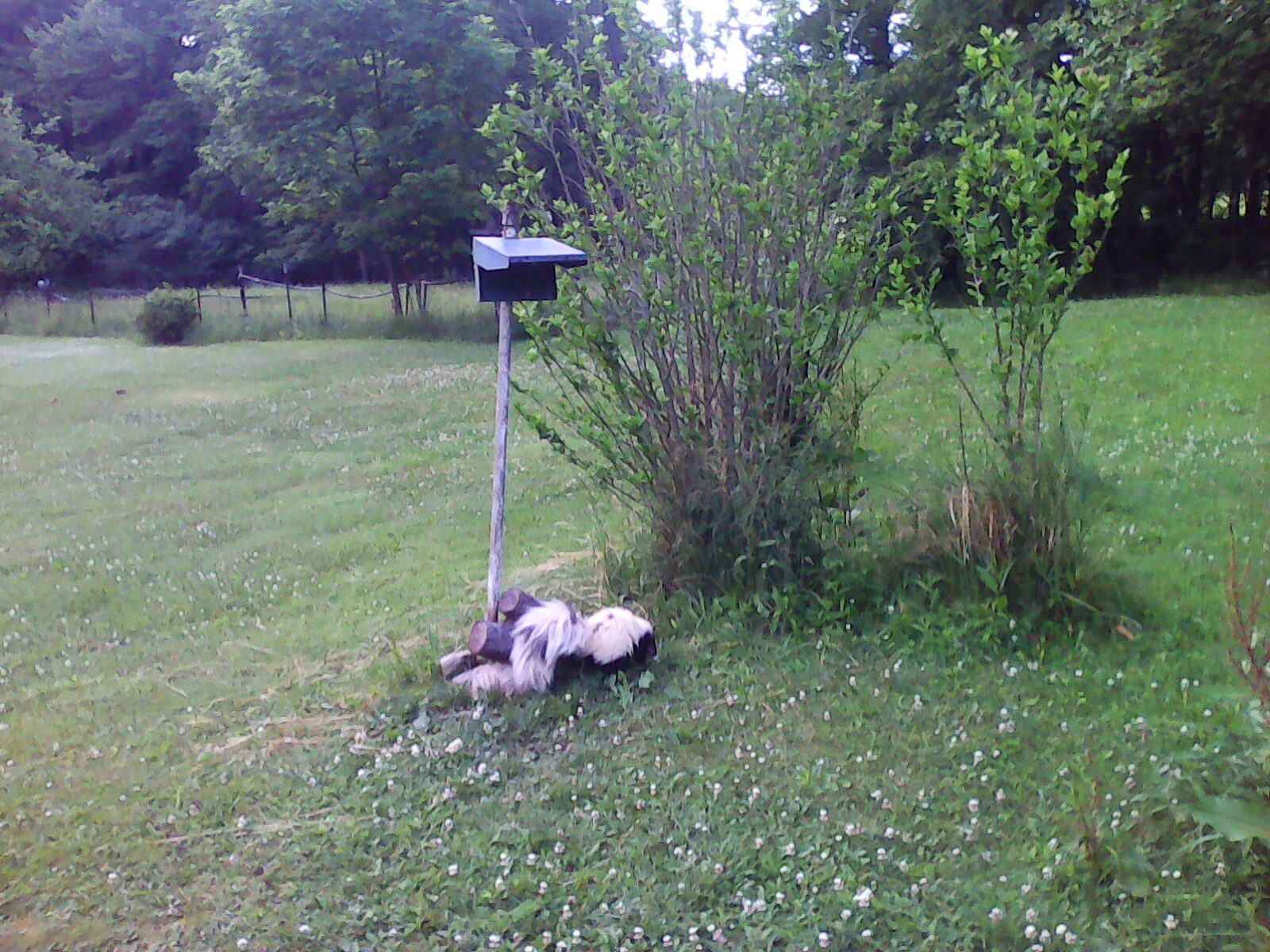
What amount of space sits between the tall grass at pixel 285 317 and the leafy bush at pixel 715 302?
55.1ft

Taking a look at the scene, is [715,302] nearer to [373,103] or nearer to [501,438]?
[501,438]

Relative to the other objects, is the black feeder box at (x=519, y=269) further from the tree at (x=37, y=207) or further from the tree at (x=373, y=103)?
the tree at (x=37, y=207)

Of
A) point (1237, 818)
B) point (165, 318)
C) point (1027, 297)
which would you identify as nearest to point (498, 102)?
point (165, 318)

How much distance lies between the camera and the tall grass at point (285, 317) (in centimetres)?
2330

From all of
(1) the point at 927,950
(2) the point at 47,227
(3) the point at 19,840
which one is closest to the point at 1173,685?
(1) the point at 927,950

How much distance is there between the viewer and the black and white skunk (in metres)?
4.56

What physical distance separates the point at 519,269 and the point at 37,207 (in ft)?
112

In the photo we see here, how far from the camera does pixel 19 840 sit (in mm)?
3879

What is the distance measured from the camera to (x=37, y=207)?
33250 millimetres

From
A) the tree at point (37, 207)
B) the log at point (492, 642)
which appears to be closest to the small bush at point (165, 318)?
the tree at point (37, 207)

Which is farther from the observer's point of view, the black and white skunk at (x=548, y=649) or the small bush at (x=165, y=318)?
the small bush at (x=165, y=318)

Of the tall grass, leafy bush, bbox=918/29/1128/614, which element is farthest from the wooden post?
the tall grass

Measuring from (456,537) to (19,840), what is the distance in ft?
12.9

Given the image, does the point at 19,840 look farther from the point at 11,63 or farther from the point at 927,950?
the point at 11,63
